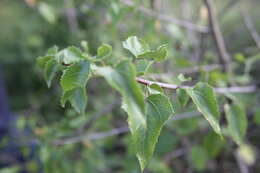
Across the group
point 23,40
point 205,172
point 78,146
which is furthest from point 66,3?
point 205,172

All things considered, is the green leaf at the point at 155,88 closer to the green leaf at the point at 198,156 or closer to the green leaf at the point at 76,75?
the green leaf at the point at 76,75

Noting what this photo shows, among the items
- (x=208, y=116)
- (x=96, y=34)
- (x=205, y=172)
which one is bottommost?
(x=205, y=172)

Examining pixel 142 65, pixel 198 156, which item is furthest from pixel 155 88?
pixel 198 156

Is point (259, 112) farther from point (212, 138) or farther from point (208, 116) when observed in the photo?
point (208, 116)

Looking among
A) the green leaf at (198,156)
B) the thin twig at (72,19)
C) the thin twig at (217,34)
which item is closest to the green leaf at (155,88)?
the thin twig at (217,34)

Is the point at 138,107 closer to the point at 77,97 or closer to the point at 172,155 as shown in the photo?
the point at 77,97

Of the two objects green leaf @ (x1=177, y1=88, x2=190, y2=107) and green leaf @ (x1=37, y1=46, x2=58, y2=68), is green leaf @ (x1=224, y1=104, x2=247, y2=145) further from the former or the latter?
green leaf @ (x1=37, y1=46, x2=58, y2=68)

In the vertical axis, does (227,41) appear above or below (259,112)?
above
